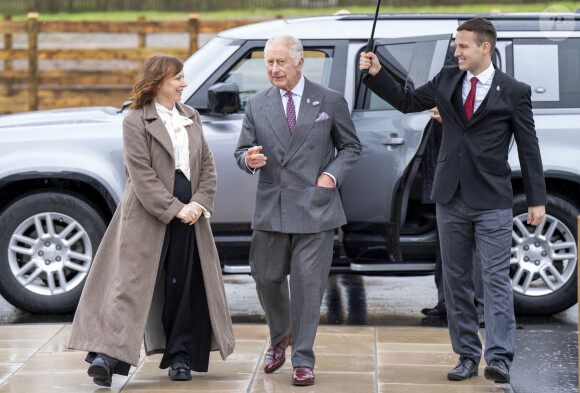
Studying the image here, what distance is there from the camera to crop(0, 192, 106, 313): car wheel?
7.15 meters

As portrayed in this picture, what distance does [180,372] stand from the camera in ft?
18.2

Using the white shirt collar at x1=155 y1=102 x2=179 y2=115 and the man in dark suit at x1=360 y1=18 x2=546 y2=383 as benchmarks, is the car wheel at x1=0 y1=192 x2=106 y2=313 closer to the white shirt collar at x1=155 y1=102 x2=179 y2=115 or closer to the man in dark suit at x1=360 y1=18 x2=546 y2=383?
the white shirt collar at x1=155 y1=102 x2=179 y2=115

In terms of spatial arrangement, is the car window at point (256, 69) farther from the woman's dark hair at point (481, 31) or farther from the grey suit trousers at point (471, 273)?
the grey suit trousers at point (471, 273)

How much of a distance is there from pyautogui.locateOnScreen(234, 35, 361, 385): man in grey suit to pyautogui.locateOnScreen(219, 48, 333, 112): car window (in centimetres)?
158

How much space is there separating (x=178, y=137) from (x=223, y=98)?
1516 mm

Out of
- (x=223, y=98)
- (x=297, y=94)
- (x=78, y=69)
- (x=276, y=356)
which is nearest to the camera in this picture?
(x=297, y=94)

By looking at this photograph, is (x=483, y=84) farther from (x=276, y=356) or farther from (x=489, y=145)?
(x=276, y=356)

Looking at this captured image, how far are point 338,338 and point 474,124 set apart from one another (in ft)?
5.88

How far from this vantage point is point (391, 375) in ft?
18.8

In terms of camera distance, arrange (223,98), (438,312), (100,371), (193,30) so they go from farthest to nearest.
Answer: (193,30), (438,312), (223,98), (100,371)

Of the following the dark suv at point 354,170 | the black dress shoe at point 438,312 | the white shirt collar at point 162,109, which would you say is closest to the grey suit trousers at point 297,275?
the white shirt collar at point 162,109

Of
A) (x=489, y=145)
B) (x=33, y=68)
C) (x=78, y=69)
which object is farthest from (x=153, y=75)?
(x=78, y=69)

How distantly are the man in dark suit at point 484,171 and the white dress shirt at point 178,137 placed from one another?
100 centimetres

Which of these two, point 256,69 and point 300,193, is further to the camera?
point 256,69
